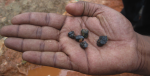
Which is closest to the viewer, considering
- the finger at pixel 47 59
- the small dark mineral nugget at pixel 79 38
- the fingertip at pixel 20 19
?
the finger at pixel 47 59

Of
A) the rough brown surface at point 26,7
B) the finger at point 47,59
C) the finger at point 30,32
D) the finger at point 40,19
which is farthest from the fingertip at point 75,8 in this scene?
the rough brown surface at point 26,7

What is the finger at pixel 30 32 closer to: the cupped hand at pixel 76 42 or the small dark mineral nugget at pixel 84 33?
the cupped hand at pixel 76 42

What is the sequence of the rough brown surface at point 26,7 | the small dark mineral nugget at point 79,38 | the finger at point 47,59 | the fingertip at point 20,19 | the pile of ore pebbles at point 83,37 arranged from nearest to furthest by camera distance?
the finger at point 47,59 → the pile of ore pebbles at point 83,37 → the small dark mineral nugget at point 79,38 → the fingertip at point 20,19 → the rough brown surface at point 26,7

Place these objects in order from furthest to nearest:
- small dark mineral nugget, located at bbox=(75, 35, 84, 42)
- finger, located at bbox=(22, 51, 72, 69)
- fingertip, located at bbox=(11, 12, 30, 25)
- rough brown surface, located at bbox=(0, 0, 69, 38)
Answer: rough brown surface, located at bbox=(0, 0, 69, 38)
fingertip, located at bbox=(11, 12, 30, 25)
small dark mineral nugget, located at bbox=(75, 35, 84, 42)
finger, located at bbox=(22, 51, 72, 69)

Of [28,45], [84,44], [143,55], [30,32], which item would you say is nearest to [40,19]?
[30,32]

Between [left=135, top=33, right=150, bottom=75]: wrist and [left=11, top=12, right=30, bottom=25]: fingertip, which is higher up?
[left=11, top=12, right=30, bottom=25]: fingertip

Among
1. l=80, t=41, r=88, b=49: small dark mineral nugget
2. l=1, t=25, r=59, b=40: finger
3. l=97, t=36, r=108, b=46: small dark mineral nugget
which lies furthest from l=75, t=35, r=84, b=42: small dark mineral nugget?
l=1, t=25, r=59, b=40: finger

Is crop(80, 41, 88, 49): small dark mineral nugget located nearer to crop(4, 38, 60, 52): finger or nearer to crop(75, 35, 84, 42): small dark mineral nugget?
crop(75, 35, 84, 42): small dark mineral nugget

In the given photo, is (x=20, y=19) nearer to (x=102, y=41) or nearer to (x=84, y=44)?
(x=84, y=44)
